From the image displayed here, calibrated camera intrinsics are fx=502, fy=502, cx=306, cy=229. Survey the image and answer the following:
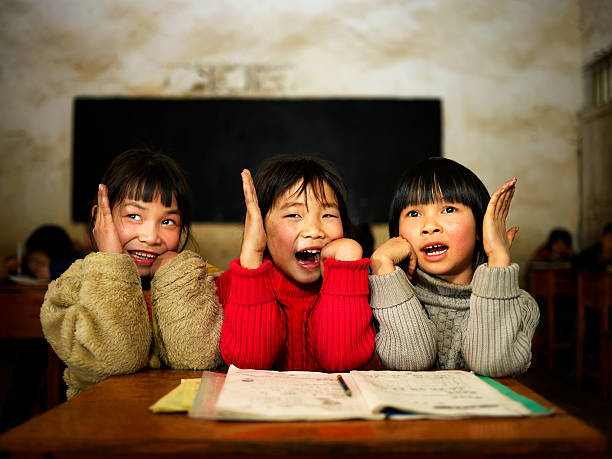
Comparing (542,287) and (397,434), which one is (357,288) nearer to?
(397,434)

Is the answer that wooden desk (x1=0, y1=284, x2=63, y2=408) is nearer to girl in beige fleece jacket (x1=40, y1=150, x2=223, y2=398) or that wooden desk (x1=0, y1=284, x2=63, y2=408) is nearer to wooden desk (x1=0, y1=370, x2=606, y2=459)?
girl in beige fleece jacket (x1=40, y1=150, x2=223, y2=398)

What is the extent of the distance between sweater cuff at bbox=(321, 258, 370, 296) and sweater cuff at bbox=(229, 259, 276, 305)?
136 mm

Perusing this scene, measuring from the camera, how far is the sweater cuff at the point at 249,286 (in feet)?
3.46

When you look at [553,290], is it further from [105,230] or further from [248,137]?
[105,230]

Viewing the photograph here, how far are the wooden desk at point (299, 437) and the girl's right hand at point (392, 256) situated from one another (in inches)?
18.7

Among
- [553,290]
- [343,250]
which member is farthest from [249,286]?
[553,290]

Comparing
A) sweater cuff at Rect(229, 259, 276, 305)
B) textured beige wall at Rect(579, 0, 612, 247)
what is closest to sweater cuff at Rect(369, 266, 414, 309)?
sweater cuff at Rect(229, 259, 276, 305)

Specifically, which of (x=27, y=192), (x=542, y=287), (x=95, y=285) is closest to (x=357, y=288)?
(x=95, y=285)

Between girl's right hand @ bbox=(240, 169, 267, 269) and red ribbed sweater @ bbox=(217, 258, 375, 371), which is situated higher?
girl's right hand @ bbox=(240, 169, 267, 269)

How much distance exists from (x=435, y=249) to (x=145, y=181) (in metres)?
0.78

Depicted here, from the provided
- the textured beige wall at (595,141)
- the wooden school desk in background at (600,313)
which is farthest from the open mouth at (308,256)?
the textured beige wall at (595,141)

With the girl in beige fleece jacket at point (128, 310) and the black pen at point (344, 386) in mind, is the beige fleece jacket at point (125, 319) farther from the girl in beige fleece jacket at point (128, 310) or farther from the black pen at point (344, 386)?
the black pen at point (344, 386)

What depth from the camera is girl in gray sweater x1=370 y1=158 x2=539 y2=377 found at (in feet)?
3.35

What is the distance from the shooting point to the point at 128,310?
1.03 metres
